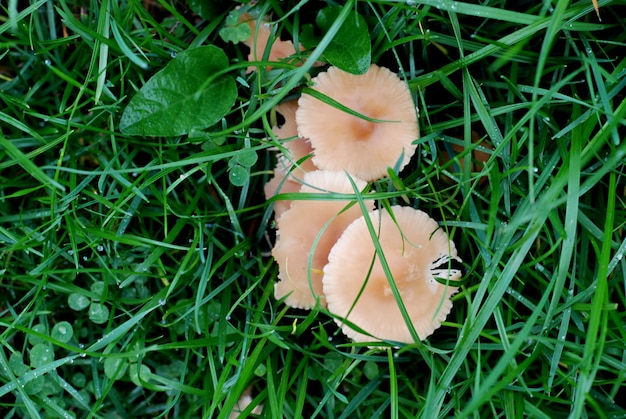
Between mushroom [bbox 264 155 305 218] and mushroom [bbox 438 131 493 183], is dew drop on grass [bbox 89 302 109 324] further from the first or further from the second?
mushroom [bbox 438 131 493 183]

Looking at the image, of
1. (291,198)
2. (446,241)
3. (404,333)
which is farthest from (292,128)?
(404,333)

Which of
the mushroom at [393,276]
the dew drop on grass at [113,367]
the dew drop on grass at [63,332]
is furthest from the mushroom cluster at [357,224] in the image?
the dew drop on grass at [63,332]

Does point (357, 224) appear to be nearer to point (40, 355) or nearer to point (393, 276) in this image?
point (393, 276)

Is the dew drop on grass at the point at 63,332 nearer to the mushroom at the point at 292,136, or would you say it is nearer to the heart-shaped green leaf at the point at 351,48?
the mushroom at the point at 292,136

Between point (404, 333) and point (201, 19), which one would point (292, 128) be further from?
point (404, 333)

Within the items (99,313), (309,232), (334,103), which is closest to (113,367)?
(99,313)
